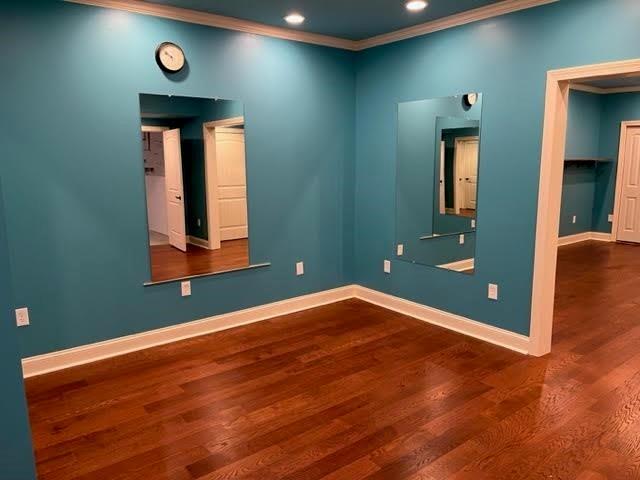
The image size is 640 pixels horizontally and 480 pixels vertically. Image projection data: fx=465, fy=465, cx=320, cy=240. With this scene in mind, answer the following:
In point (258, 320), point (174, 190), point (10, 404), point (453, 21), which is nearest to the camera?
point (10, 404)

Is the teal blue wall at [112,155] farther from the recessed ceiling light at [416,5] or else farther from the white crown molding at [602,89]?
the white crown molding at [602,89]

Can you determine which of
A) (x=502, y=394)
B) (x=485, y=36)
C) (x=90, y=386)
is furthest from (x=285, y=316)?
(x=485, y=36)

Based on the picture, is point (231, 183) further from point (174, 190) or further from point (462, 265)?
point (462, 265)

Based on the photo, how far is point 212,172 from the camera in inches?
156

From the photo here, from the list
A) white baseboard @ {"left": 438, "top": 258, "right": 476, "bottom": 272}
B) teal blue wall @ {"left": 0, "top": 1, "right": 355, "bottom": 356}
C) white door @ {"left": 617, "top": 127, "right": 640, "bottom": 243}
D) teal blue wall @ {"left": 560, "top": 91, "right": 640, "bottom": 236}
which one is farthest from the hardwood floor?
white door @ {"left": 617, "top": 127, "right": 640, "bottom": 243}

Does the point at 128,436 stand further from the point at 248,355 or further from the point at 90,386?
the point at 248,355

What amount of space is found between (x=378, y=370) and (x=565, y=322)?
2023mm

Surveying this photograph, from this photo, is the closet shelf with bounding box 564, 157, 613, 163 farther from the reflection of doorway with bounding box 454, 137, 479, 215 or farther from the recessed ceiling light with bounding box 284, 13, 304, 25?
the recessed ceiling light with bounding box 284, 13, 304, 25

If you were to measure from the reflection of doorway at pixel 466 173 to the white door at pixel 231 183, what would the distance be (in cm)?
186

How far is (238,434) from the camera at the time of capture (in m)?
2.56

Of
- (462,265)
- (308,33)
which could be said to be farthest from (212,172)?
(462,265)

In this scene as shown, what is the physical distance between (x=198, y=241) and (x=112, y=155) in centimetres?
98

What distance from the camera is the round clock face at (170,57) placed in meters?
3.50

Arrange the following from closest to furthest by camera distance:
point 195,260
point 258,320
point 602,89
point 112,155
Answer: point 112,155 → point 195,260 → point 258,320 → point 602,89
